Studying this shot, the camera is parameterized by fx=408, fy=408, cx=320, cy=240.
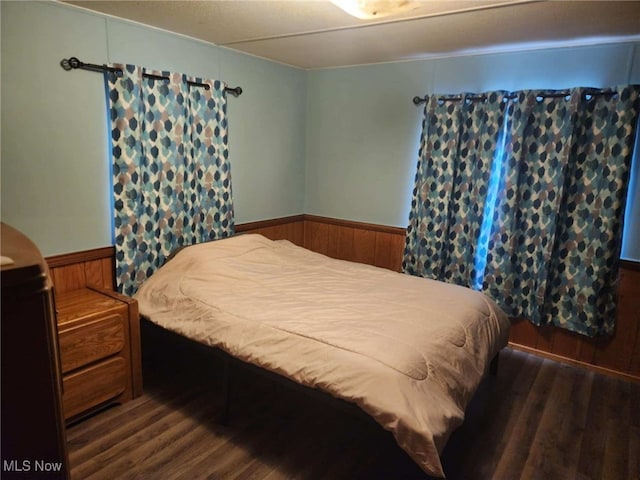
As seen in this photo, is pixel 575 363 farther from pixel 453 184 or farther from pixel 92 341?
pixel 92 341

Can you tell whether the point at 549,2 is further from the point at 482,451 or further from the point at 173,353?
the point at 173,353

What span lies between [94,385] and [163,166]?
147cm

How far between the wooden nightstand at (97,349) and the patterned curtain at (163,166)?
41cm

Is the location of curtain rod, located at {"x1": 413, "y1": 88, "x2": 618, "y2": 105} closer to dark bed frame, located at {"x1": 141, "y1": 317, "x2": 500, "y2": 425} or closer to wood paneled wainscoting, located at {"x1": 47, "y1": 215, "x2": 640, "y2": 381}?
wood paneled wainscoting, located at {"x1": 47, "y1": 215, "x2": 640, "y2": 381}

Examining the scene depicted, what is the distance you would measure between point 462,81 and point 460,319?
6.69 feet

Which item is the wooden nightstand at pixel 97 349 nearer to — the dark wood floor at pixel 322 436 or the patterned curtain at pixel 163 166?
the dark wood floor at pixel 322 436

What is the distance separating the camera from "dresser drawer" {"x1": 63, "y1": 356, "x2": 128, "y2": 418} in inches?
83.9

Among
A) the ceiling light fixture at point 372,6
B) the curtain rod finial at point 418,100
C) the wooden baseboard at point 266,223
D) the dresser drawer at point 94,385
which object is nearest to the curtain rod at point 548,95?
the curtain rod finial at point 418,100

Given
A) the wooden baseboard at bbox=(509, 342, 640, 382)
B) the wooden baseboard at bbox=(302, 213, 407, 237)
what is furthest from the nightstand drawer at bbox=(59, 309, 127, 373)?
the wooden baseboard at bbox=(509, 342, 640, 382)

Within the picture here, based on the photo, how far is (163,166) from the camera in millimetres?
2869

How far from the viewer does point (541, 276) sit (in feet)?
9.97

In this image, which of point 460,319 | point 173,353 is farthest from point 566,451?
point 173,353

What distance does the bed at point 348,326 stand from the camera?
166 cm

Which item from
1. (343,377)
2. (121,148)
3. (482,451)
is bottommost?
(482,451)
